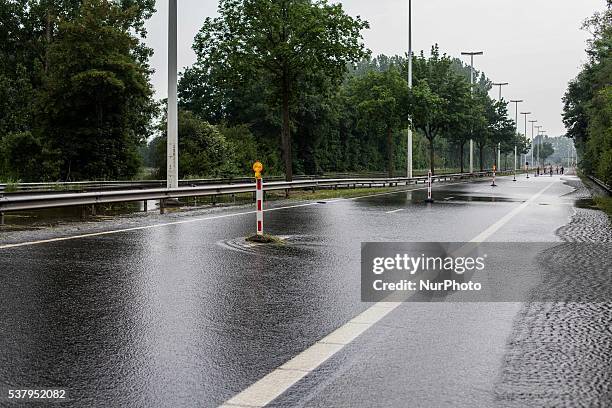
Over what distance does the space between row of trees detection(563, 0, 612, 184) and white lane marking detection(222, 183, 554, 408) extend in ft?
94.8

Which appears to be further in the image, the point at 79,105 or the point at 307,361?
the point at 79,105

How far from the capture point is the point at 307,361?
465 cm

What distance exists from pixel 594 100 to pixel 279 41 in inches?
1295

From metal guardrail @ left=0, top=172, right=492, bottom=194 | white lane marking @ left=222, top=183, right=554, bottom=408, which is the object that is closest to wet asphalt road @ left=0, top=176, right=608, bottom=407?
white lane marking @ left=222, top=183, right=554, bottom=408

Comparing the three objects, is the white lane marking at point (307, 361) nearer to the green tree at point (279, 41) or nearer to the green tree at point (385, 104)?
the green tree at point (279, 41)

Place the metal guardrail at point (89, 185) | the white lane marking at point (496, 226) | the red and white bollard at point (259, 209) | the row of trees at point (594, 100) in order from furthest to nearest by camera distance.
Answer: the row of trees at point (594, 100) → the metal guardrail at point (89, 185) → the white lane marking at point (496, 226) → the red and white bollard at point (259, 209)

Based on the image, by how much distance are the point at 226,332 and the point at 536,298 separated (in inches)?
133

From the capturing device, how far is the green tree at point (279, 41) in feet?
112

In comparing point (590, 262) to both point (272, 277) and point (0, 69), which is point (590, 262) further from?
point (0, 69)

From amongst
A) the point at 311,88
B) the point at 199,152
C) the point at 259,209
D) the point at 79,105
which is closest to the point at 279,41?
the point at 311,88

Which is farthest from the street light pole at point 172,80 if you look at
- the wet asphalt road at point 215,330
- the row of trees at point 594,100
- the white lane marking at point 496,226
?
the row of trees at point 594,100

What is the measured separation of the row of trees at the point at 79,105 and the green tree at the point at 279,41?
15.9m

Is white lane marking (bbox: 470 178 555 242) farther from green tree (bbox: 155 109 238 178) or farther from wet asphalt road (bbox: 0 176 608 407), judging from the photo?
green tree (bbox: 155 109 238 178)

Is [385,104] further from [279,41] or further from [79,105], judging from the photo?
[79,105]
